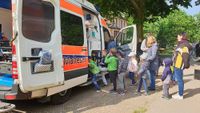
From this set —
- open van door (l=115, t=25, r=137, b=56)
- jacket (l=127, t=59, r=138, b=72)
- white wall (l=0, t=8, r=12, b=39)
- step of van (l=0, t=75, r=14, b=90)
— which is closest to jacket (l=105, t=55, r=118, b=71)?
jacket (l=127, t=59, r=138, b=72)

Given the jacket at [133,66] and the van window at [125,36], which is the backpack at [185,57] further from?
the van window at [125,36]

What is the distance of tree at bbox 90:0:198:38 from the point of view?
2467cm

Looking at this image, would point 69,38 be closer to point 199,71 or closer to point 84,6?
point 84,6

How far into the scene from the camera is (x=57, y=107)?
8969 millimetres

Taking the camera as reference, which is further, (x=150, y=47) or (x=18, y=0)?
(x=150, y=47)

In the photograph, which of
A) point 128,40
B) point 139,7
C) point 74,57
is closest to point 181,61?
point 74,57

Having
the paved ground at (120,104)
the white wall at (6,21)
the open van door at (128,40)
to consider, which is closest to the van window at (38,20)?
the paved ground at (120,104)

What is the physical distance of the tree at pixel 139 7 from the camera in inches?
971

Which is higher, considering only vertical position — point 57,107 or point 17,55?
point 17,55

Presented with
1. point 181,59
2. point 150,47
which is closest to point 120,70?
point 150,47

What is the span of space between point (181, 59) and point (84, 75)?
2475mm

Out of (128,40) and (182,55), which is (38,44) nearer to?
(182,55)

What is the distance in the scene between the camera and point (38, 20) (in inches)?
303

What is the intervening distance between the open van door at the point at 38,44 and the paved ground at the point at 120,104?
3.55 ft
